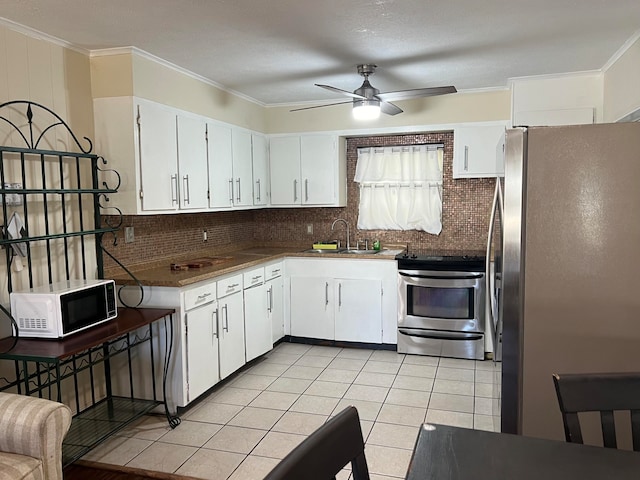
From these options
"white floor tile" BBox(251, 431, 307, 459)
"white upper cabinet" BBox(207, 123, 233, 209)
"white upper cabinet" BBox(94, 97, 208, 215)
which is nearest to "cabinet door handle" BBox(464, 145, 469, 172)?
"white upper cabinet" BBox(207, 123, 233, 209)

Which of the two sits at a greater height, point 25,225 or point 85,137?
point 85,137

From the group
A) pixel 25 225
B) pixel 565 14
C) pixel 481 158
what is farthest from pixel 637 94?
pixel 25 225

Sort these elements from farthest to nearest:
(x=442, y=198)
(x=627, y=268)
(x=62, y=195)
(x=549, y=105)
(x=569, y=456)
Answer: (x=442, y=198) < (x=549, y=105) < (x=62, y=195) < (x=627, y=268) < (x=569, y=456)

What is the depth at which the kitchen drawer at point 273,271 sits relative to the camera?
4.43 m

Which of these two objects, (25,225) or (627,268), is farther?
(25,225)

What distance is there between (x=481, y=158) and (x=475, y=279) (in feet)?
3.53

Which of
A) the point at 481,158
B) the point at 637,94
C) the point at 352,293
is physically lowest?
the point at 352,293

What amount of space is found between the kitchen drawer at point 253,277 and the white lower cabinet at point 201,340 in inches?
18.9

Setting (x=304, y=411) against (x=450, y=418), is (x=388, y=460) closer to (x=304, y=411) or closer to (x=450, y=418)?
(x=450, y=418)

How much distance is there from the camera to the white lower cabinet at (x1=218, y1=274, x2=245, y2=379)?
145 inches

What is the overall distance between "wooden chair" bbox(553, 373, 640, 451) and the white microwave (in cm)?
225

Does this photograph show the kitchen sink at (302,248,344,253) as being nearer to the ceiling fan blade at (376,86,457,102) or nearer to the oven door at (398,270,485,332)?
the oven door at (398,270,485,332)

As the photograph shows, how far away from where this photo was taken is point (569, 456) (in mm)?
1282

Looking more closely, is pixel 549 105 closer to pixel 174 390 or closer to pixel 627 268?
pixel 627 268
